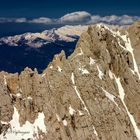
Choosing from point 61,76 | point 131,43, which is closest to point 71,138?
point 61,76

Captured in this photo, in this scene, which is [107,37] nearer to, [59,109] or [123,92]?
[123,92]

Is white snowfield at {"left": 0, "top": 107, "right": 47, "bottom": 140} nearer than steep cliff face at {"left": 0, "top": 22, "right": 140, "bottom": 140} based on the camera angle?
Yes

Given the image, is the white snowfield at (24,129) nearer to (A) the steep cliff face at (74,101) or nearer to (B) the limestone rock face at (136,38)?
(A) the steep cliff face at (74,101)

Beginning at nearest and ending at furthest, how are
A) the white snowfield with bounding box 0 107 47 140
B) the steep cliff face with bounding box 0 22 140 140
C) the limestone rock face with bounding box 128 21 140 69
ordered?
the white snowfield with bounding box 0 107 47 140
the steep cliff face with bounding box 0 22 140 140
the limestone rock face with bounding box 128 21 140 69

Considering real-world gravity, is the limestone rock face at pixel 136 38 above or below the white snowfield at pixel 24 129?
above

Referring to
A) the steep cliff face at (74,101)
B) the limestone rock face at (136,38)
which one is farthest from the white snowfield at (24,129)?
the limestone rock face at (136,38)

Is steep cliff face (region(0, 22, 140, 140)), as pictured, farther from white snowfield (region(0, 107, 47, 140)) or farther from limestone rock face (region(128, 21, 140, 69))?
limestone rock face (region(128, 21, 140, 69))

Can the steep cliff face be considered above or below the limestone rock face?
below

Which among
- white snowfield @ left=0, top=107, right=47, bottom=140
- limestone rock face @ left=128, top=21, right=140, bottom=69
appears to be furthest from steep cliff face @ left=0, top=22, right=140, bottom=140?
limestone rock face @ left=128, top=21, right=140, bottom=69
